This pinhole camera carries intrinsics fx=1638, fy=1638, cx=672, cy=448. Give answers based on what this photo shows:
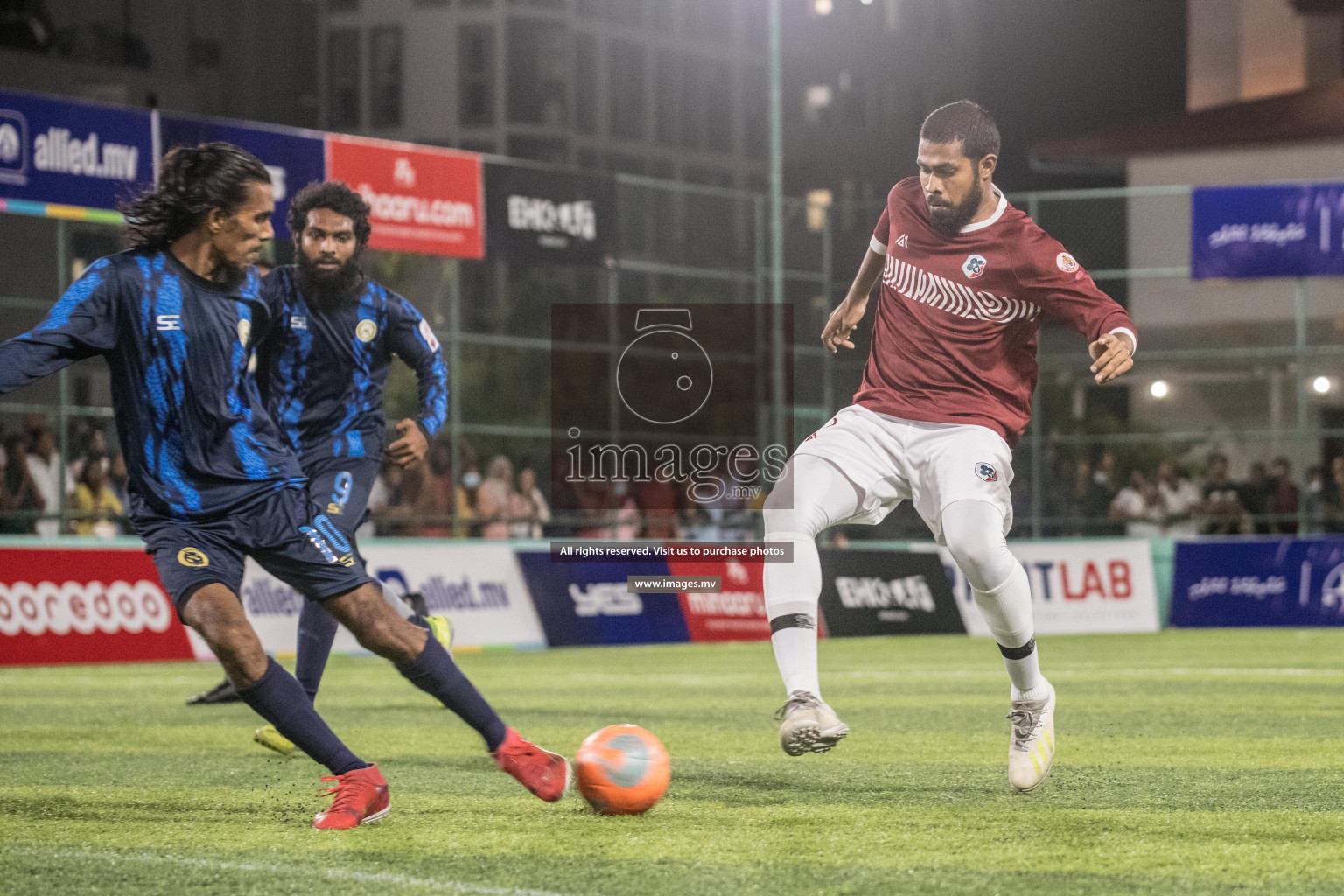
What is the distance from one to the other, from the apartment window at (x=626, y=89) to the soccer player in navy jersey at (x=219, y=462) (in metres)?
51.3

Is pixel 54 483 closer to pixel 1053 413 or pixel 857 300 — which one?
pixel 857 300

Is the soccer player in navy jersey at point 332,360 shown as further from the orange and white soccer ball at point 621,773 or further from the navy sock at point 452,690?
the orange and white soccer ball at point 621,773

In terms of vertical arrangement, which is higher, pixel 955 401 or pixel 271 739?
pixel 955 401

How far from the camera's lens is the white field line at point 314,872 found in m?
4.10

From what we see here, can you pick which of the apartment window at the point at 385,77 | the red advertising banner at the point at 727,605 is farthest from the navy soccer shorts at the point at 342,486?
the apartment window at the point at 385,77

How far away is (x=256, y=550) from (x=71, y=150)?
10.8 m

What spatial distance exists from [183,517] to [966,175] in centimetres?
310

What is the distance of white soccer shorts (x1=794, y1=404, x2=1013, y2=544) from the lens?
5.81 m

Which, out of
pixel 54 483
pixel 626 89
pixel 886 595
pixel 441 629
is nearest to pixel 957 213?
pixel 441 629

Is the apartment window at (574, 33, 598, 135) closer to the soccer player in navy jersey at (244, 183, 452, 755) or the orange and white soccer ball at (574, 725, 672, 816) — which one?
the soccer player in navy jersey at (244, 183, 452, 755)

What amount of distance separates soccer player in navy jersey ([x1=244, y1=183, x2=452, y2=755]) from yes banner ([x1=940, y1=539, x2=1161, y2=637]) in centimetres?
1242

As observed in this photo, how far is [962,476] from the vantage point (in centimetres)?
578

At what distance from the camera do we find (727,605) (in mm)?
17797

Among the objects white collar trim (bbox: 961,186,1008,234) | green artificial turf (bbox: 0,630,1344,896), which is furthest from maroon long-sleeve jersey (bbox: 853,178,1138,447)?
green artificial turf (bbox: 0,630,1344,896)
